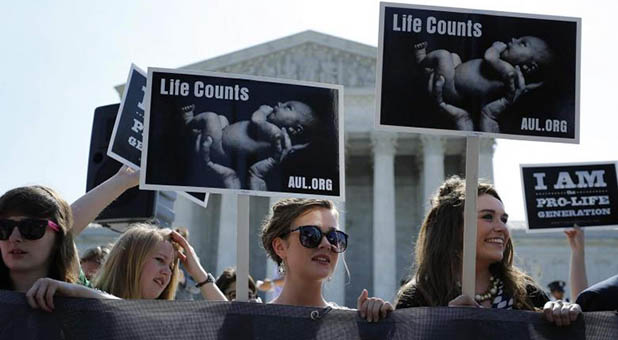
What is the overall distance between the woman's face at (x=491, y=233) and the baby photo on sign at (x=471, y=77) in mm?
618

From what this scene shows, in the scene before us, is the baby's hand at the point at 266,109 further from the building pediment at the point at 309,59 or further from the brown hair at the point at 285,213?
the building pediment at the point at 309,59

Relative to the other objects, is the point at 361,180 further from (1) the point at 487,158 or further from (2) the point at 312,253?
(2) the point at 312,253

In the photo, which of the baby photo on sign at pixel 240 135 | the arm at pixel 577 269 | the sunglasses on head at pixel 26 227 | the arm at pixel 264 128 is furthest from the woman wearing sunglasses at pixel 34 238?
the arm at pixel 577 269

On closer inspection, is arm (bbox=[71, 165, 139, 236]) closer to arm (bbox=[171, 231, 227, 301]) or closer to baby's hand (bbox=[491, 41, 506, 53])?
arm (bbox=[171, 231, 227, 301])

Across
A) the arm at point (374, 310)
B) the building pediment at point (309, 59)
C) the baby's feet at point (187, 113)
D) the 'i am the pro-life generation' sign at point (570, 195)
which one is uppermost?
the building pediment at point (309, 59)

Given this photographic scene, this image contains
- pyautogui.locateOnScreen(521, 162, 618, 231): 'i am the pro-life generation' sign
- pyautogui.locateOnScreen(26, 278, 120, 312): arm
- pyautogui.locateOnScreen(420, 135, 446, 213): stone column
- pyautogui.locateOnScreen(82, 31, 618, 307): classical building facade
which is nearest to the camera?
pyautogui.locateOnScreen(26, 278, 120, 312): arm

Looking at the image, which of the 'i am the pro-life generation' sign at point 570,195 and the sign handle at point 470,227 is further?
the 'i am the pro-life generation' sign at point 570,195

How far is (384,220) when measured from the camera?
138 feet

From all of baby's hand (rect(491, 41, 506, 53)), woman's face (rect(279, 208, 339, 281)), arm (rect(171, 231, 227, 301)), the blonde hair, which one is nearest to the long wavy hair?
woman's face (rect(279, 208, 339, 281))

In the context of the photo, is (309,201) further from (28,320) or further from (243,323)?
(28,320)

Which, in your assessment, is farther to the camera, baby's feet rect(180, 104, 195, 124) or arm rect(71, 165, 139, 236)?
arm rect(71, 165, 139, 236)

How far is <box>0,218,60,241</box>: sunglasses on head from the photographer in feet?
12.8

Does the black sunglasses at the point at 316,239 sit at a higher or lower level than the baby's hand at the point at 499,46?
lower

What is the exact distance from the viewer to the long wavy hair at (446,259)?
176 inches
